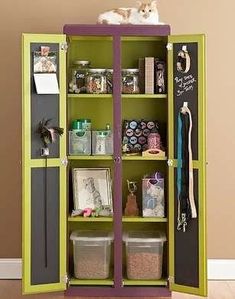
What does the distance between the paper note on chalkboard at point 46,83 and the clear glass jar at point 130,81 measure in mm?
441

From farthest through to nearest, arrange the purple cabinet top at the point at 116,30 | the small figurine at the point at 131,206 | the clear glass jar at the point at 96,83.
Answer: the small figurine at the point at 131,206, the clear glass jar at the point at 96,83, the purple cabinet top at the point at 116,30

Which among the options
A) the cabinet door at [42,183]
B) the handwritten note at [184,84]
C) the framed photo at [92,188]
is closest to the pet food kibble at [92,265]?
the cabinet door at [42,183]

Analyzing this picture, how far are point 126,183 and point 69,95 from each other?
728 millimetres

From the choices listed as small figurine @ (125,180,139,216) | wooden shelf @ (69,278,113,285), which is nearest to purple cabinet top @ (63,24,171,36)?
small figurine @ (125,180,139,216)

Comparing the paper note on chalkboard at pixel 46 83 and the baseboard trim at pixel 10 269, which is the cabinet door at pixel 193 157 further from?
the baseboard trim at pixel 10 269

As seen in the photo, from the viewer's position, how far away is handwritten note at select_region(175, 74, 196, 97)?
3.18 m

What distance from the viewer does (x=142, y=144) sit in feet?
11.4

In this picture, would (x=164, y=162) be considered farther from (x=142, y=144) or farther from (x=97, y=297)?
(x=97, y=297)

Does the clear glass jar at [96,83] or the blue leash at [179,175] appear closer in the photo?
the blue leash at [179,175]

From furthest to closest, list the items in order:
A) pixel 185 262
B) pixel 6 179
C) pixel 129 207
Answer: pixel 6 179 < pixel 129 207 < pixel 185 262

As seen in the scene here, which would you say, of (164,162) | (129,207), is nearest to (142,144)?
(164,162)

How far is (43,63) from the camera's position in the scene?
124 inches

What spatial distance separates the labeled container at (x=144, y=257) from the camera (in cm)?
334

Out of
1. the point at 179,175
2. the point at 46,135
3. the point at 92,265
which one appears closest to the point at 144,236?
the point at 92,265
